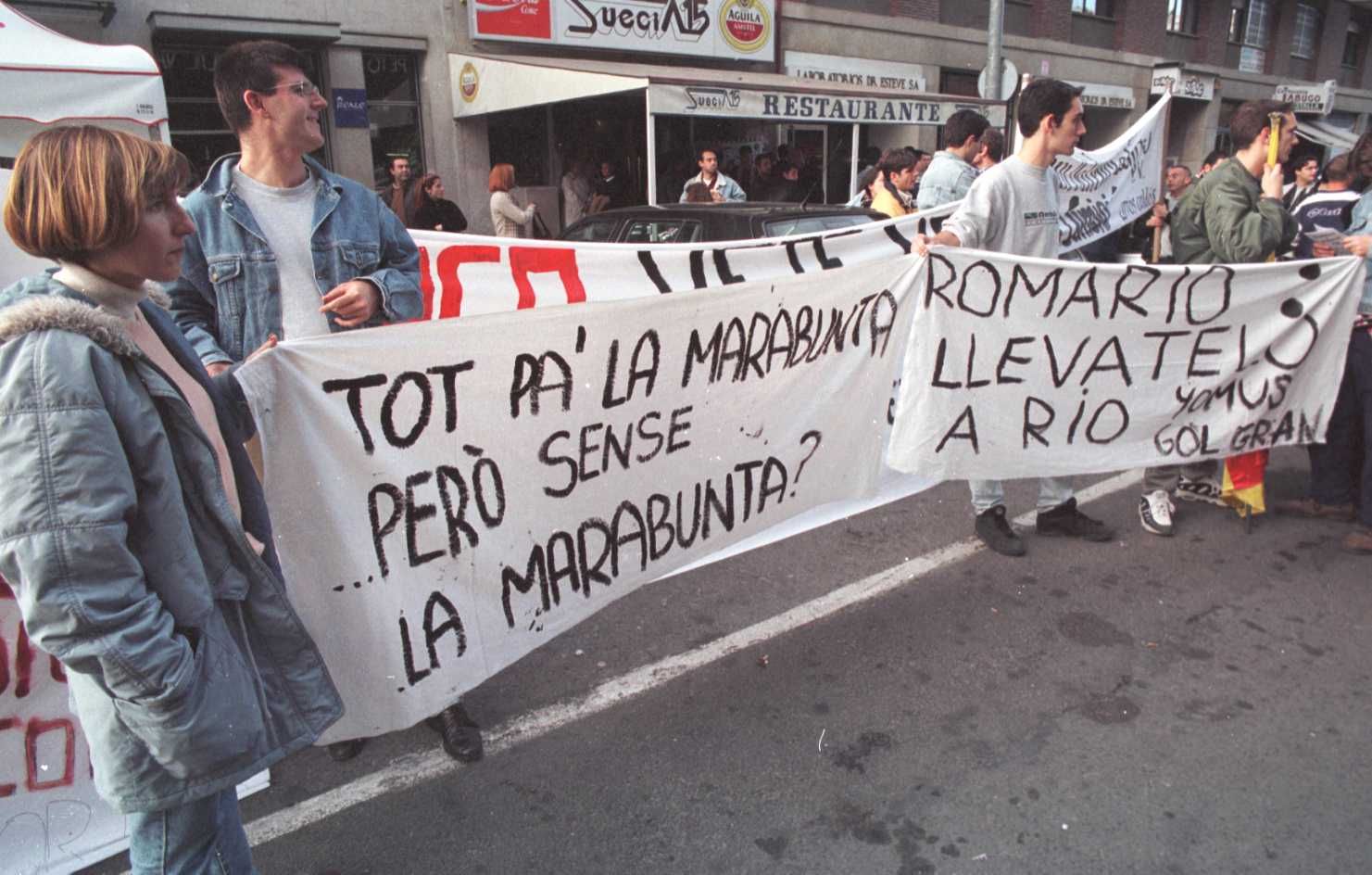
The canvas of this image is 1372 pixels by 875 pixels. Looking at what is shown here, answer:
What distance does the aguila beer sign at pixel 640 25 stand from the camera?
12602 millimetres

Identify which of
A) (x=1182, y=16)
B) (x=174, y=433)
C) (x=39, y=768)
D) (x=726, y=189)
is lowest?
(x=39, y=768)

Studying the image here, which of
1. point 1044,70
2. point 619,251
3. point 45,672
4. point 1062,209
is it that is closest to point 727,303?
point 619,251

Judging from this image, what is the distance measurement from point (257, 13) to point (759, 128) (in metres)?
8.01

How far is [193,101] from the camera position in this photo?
10594 millimetres

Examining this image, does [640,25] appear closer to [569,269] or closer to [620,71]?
[620,71]

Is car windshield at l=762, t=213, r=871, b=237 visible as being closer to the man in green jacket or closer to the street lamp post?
the man in green jacket

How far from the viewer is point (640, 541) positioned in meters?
2.86

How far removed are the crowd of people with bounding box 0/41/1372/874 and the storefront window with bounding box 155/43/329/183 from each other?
9279 millimetres

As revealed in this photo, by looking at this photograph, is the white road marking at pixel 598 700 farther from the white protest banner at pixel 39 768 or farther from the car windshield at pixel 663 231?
the car windshield at pixel 663 231

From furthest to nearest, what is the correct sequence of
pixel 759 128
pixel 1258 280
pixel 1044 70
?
pixel 1044 70 < pixel 759 128 < pixel 1258 280

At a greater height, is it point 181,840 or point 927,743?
point 181,840

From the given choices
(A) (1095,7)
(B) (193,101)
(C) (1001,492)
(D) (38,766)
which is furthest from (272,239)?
(A) (1095,7)

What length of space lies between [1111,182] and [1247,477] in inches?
99.2

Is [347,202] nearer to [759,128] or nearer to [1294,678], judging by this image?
[1294,678]
